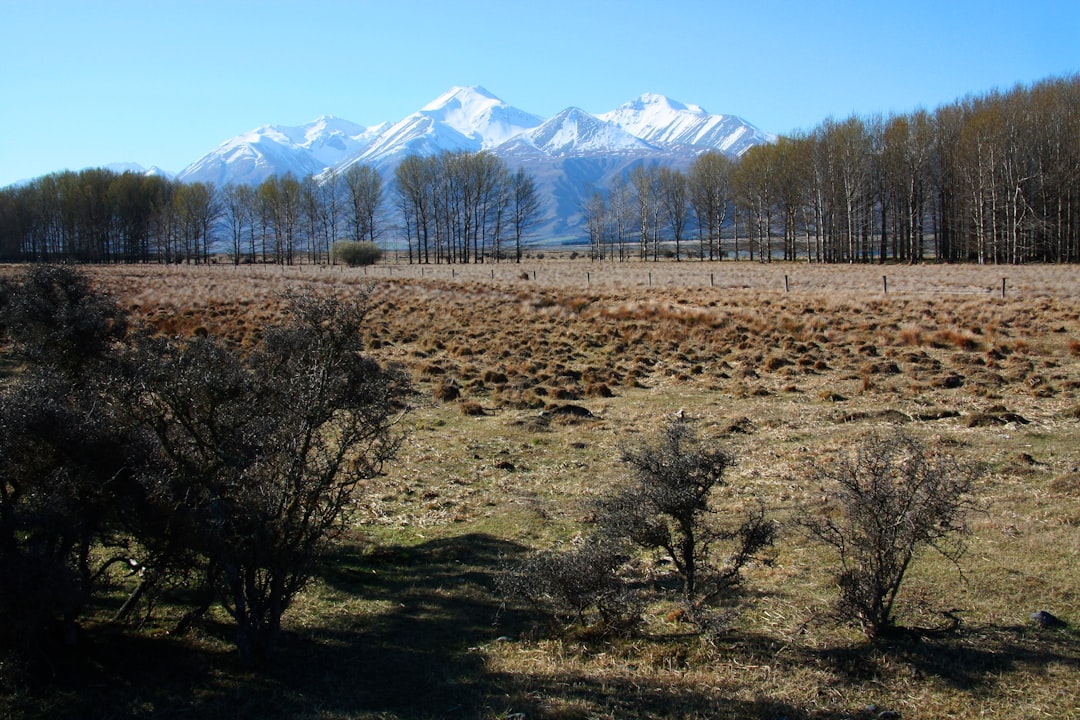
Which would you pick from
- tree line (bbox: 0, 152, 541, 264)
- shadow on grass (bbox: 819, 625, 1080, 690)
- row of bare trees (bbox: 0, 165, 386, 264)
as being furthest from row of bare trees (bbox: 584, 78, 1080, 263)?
shadow on grass (bbox: 819, 625, 1080, 690)

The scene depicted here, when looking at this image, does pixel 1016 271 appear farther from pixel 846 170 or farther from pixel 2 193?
pixel 2 193

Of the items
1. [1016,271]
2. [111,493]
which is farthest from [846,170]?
[111,493]

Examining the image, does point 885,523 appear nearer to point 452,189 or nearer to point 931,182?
point 931,182

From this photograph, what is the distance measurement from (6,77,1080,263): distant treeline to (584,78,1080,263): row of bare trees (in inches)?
6.0

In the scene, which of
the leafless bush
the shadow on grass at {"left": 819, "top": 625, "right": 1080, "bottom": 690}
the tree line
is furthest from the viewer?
the tree line

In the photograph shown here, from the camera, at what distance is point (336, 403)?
6426 millimetres

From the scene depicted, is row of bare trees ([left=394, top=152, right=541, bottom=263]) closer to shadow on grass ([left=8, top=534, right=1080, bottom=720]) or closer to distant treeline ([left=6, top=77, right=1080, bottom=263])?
distant treeline ([left=6, top=77, right=1080, bottom=263])

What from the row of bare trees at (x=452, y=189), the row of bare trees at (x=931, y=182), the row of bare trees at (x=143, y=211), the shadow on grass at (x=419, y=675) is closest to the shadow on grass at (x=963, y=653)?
the shadow on grass at (x=419, y=675)

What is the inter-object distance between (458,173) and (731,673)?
90.1 meters

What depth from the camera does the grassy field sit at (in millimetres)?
5570

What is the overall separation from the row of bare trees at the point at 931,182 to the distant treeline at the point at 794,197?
0.15 meters

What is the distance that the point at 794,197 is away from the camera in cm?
7075

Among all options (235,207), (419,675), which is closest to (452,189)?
(235,207)

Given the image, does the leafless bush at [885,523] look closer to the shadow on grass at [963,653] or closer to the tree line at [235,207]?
the shadow on grass at [963,653]
